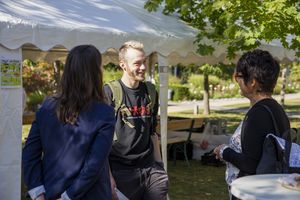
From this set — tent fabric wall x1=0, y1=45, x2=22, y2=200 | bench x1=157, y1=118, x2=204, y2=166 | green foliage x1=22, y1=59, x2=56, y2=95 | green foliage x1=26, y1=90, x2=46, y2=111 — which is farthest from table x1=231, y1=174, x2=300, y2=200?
green foliage x1=22, y1=59, x2=56, y2=95

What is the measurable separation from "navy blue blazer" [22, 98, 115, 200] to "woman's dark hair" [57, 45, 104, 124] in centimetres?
3

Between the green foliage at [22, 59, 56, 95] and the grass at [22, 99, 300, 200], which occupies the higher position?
the green foliage at [22, 59, 56, 95]

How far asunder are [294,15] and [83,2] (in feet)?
9.01

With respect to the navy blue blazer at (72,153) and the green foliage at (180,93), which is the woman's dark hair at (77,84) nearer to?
the navy blue blazer at (72,153)

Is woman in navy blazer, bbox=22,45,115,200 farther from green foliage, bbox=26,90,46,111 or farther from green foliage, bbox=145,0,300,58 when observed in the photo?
green foliage, bbox=26,90,46,111

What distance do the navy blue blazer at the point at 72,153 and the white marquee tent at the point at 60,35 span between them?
9.23ft

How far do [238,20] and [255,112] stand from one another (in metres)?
4.55

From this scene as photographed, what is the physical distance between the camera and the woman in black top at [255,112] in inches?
110

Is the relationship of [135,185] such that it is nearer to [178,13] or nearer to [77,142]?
[77,142]

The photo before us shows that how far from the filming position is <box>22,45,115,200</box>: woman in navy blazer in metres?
2.50

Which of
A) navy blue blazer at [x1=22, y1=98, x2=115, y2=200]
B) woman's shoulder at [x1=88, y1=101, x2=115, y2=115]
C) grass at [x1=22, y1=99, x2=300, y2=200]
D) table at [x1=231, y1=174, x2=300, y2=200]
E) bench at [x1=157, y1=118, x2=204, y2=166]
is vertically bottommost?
grass at [x1=22, y1=99, x2=300, y2=200]

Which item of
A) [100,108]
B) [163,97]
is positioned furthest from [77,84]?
[163,97]

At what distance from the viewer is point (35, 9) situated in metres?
5.91

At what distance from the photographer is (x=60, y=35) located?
5.62 metres
